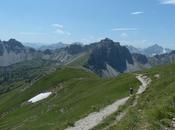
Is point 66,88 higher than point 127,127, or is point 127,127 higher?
point 127,127

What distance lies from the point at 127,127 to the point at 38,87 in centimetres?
14658

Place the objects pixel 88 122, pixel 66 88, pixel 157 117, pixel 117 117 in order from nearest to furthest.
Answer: pixel 157 117 < pixel 117 117 < pixel 88 122 < pixel 66 88

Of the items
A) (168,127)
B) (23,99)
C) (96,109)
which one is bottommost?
(23,99)

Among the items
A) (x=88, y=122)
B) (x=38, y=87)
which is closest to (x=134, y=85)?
(x=88, y=122)

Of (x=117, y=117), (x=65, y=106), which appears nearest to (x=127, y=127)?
(x=117, y=117)

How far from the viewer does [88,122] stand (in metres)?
46.7

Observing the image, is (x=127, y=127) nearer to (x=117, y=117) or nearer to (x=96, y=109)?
(x=117, y=117)

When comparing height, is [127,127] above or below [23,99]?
above

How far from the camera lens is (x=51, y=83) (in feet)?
560

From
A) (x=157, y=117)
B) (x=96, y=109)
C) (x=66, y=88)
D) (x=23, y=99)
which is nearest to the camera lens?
(x=157, y=117)

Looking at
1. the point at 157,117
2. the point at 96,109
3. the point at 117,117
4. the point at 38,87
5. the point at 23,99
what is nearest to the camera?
the point at 157,117

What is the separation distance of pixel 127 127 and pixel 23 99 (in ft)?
441

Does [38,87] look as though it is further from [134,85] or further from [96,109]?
[96,109]

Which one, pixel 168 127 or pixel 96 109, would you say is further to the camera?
pixel 96 109
